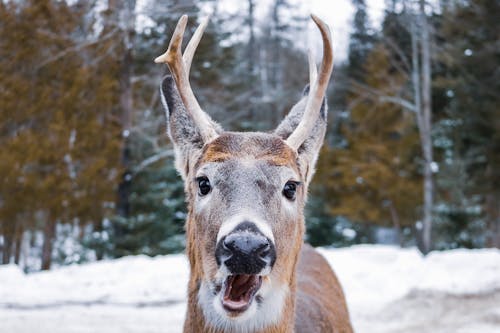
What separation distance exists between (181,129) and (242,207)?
0.92 metres

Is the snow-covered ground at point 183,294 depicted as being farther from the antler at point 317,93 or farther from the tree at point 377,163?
the tree at point 377,163

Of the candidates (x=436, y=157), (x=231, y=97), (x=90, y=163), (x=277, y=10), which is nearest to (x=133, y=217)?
(x=90, y=163)

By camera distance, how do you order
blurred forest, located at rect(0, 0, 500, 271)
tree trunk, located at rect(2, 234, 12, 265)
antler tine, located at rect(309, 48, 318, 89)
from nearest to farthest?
antler tine, located at rect(309, 48, 318, 89), blurred forest, located at rect(0, 0, 500, 271), tree trunk, located at rect(2, 234, 12, 265)

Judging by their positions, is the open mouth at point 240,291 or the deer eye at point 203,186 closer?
the open mouth at point 240,291

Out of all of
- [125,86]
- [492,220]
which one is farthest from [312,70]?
[492,220]

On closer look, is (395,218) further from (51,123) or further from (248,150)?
(248,150)

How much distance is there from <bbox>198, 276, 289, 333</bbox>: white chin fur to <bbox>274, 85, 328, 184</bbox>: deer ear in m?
0.76

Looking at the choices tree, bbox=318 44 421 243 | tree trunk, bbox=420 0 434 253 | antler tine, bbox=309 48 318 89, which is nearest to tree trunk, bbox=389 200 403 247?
tree, bbox=318 44 421 243

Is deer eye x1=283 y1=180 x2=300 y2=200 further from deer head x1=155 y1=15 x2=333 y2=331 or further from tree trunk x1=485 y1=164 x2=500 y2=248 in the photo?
tree trunk x1=485 y1=164 x2=500 y2=248

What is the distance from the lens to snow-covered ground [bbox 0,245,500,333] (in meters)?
7.57

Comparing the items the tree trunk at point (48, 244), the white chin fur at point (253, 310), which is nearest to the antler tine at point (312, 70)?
the white chin fur at point (253, 310)

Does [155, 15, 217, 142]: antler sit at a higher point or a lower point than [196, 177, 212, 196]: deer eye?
higher

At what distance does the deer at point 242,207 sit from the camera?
273 centimetres

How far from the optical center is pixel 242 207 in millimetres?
2840
